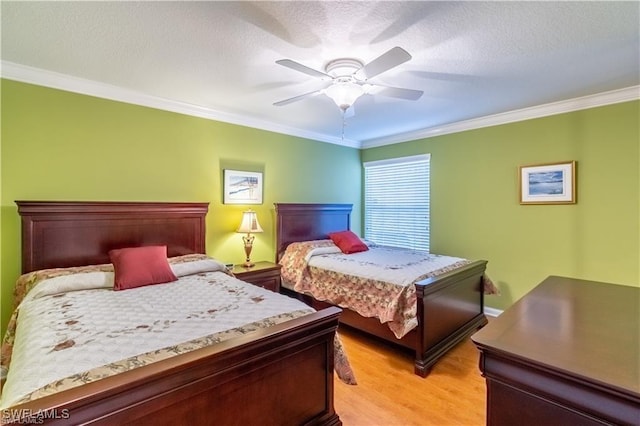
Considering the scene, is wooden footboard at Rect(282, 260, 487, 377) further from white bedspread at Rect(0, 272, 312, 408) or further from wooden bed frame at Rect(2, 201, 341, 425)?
white bedspread at Rect(0, 272, 312, 408)

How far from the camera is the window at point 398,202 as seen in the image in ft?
14.6

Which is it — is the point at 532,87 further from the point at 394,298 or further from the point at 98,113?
the point at 98,113

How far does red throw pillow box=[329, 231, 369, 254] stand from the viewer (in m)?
3.87

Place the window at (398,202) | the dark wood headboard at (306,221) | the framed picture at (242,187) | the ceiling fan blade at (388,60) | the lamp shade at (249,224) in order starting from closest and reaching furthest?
the ceiling fan blade at (388,60), the lamp shade at (249,224), the framed picture at (242,187), the dark wood headboard at (306,221), the window at (398,202)

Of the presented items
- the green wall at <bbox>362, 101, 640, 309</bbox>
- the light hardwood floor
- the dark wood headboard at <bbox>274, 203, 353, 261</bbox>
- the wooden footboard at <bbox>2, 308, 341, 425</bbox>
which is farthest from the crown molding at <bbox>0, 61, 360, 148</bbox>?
the light hardwood floor

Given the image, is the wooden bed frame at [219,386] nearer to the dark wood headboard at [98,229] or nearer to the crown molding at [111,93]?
the dark wood headboard at [98,229]

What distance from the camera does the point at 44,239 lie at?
246cm

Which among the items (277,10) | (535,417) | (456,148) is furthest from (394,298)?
(456,148)

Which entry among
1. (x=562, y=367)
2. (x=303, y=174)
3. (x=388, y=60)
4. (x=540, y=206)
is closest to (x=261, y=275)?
(x=303, y=174)

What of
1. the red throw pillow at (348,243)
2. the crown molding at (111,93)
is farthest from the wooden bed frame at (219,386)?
the red throw pillow at (348,243)

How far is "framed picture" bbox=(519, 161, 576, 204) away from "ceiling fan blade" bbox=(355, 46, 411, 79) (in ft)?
8.38

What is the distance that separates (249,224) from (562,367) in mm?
3053

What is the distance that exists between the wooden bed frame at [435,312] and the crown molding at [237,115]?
1.21 m

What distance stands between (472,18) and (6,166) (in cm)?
352
